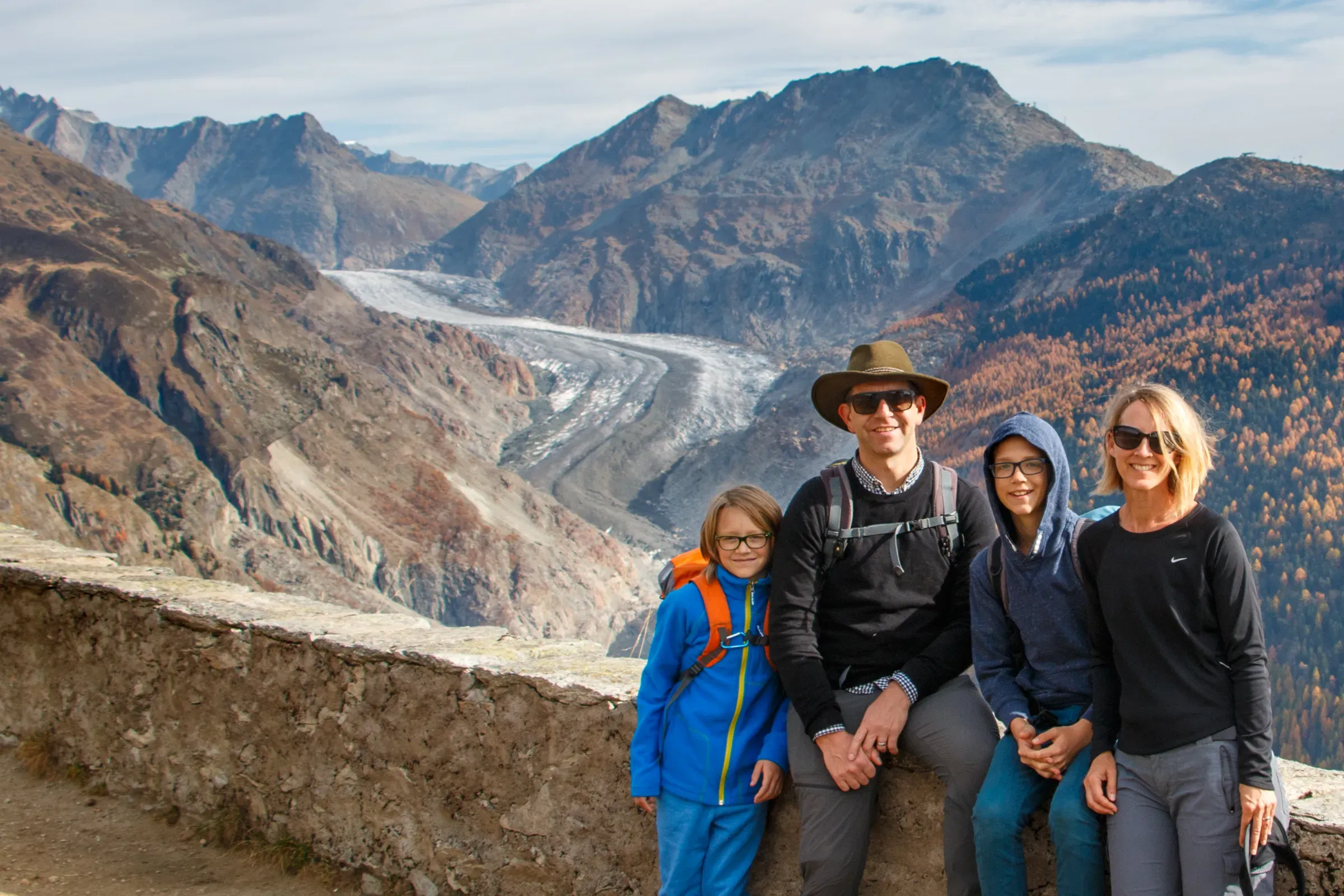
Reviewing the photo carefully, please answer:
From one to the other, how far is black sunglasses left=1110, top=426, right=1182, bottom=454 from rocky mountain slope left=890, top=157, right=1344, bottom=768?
19465 millimetres

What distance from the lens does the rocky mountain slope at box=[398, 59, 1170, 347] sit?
95.6 m

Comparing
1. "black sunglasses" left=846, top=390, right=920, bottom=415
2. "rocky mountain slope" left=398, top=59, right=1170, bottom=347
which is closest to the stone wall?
"black sunglasses" left=846, top=390, right=920, bottom=415

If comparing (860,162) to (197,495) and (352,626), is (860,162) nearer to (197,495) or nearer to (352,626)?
(197,495)

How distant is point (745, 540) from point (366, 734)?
5.42 feet

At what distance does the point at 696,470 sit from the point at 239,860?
5040 cm

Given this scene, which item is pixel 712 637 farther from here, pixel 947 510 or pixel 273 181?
pixel 273 181

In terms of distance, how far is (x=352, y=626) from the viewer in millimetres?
4234

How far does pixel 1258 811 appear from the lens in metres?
2.50

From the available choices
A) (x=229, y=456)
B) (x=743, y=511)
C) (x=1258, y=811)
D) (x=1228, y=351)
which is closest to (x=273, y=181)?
(x=229, y=456)

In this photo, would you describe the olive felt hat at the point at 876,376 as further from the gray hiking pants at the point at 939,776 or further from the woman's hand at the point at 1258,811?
the woman's hand at the point at 1258,811

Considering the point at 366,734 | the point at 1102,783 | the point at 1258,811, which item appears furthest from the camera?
the point at 366,734

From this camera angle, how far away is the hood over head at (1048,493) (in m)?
2.92

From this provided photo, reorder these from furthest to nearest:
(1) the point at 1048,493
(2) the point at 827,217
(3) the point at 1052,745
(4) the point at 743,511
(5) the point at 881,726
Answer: (2) the point at 827,217
(4) the point at 743,511
(5) the point at 881,726
(1) the point at 1048,493
(3) the point at 1052,745

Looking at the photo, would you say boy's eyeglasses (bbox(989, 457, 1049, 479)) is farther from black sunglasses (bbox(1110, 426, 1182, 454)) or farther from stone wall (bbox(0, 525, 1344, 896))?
stone wall (bbox(0, 525, 1344, 896))
